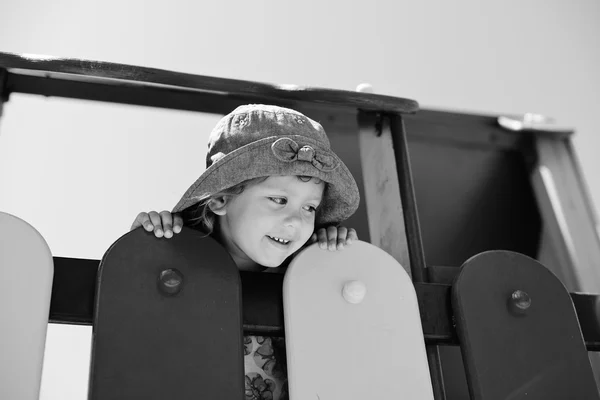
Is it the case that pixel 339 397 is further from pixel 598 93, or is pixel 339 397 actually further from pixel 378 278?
pixel 598 93

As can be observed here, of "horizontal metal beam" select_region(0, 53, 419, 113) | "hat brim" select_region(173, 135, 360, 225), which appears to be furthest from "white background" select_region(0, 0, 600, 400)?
"hat brim" select_region(173, 135, 360, 225)

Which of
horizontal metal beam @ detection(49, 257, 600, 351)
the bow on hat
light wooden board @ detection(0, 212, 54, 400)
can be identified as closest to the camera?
light wooden board @ detection(0, 212, 54, 400)

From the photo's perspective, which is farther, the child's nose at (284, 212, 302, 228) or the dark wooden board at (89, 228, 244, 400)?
the child's nose at (284, 212, 302, 228)

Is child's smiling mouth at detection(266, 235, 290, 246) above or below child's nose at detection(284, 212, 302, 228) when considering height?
below

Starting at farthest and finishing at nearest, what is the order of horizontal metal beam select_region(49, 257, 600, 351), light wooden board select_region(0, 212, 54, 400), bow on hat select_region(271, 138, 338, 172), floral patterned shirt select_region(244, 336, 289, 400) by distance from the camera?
floral patterned shirt select_region(244, 336, 289, 400), bow on hat select_region(271, 138, 338, 172), horizontal metal beam select_region(49, 257, 600, 351), light wooden board select_region(0, 212, 54, 400)

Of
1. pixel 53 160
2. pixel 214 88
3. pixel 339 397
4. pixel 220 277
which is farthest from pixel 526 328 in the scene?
pixel 53 160

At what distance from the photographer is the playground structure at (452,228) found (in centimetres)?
100

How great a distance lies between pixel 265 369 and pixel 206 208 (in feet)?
0.94

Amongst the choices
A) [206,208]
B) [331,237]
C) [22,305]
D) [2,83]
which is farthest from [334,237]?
[2,83]

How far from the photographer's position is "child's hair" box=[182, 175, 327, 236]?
109cm

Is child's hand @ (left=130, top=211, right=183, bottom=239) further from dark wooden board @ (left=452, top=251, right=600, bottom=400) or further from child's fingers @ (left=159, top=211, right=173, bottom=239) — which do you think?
dark wooden board @ (left=452, top=251, right=600, bottom=400)

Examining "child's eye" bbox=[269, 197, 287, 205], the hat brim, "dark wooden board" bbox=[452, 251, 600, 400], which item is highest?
the hat brim

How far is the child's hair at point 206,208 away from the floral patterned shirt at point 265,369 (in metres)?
0.22

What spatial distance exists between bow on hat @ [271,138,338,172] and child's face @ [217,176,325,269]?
2.1 inches
